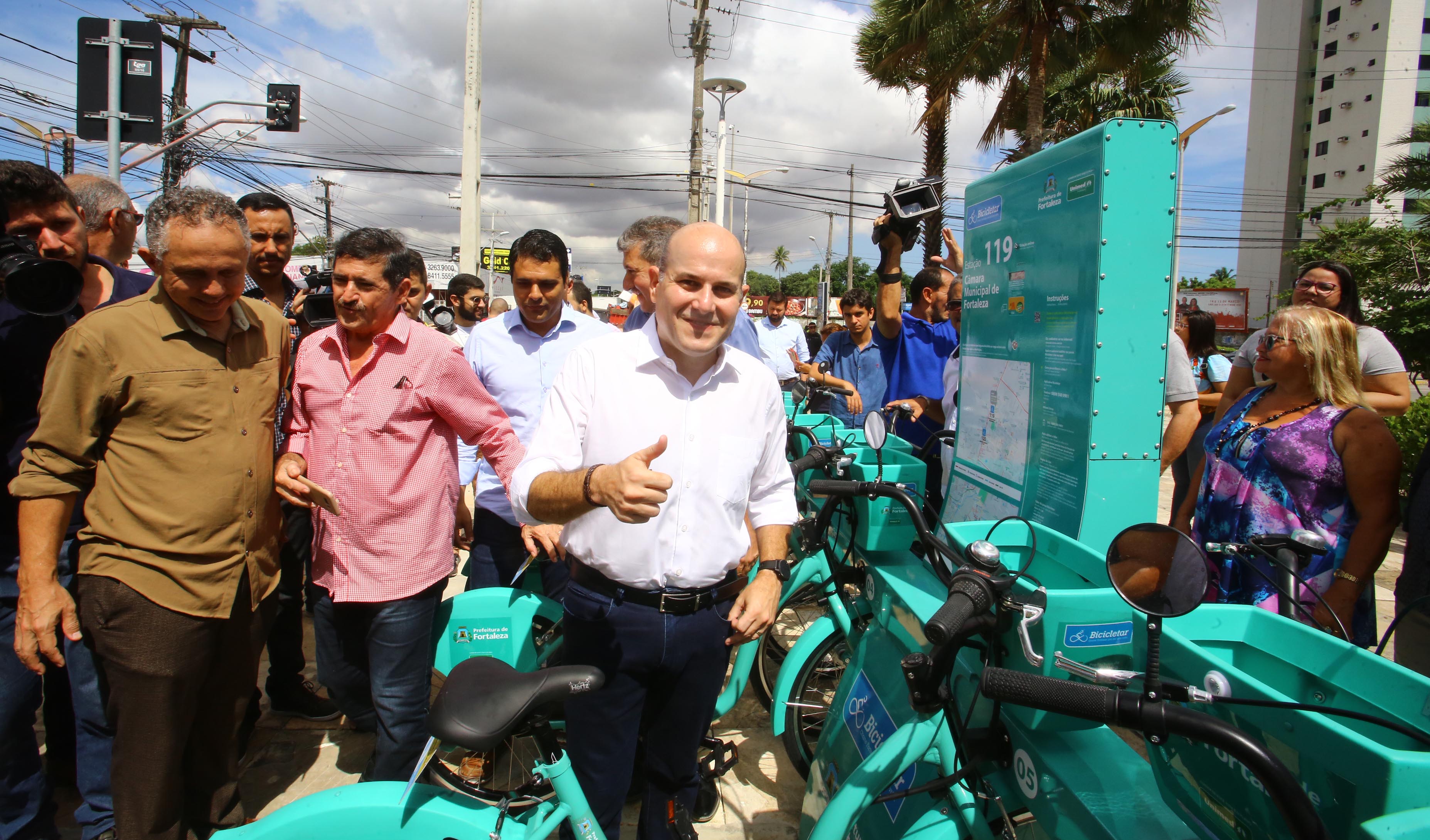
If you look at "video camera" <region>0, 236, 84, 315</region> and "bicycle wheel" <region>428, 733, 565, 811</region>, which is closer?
"video camera" <region>0, 236, 84, 315</region>

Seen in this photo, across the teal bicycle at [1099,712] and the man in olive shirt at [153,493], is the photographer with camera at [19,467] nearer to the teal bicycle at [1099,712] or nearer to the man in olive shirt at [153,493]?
the man in olive shirt at [153,493]

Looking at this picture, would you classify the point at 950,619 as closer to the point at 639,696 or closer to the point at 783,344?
the point at 639,696

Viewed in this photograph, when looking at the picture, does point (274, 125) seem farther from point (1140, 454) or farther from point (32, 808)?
point (1140, 454)

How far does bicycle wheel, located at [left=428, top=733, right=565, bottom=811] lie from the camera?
2246 mm

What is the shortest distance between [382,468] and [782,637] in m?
2.49

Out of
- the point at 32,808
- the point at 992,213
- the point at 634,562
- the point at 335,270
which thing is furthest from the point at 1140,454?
the point at 32,808

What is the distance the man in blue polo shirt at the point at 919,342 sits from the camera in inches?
168

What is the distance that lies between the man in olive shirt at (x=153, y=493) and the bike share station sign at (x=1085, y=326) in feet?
8.66

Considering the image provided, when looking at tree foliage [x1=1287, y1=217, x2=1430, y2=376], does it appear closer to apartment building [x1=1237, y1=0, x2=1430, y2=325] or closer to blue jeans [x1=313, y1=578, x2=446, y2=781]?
blue jeans [x1=313, y1=578, x2=446, y2=781]

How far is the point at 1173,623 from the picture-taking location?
1.57m

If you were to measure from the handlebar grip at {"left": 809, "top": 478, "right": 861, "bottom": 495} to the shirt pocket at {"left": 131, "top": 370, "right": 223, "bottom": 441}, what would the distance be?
1.81m

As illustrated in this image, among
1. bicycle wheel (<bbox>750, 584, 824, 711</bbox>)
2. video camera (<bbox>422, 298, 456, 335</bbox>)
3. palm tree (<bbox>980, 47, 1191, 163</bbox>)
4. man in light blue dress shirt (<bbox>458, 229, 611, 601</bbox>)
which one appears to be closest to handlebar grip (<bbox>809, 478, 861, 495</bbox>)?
bicycle wheel (<bbox>750, 584, 824, 711</bbox>)

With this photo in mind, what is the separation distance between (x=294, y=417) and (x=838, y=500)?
1.92 meters

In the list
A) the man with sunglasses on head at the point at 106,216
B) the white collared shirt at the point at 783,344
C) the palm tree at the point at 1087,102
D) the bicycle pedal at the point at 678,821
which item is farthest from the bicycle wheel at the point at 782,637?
the palm tree at the point at 1087,102
